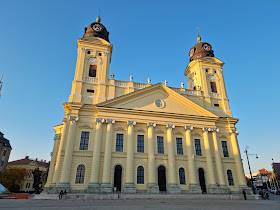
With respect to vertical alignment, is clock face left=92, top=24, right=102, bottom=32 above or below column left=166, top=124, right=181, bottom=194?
above

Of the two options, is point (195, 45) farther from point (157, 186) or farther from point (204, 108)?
point (157, 186)

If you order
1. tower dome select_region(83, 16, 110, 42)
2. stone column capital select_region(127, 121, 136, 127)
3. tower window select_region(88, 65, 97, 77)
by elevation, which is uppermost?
tower dome select_region(83, 16, 110, 42)

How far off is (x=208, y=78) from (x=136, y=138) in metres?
16.4

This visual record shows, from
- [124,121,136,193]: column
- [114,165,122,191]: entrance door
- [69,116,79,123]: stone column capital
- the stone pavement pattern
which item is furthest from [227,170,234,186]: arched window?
[69,116,79,123]: stone column capital

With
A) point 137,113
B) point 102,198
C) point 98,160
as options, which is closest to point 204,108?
point 137,113

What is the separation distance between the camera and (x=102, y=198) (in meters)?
17.7

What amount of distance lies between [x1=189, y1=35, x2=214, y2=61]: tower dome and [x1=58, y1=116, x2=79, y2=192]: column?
23.3 metres

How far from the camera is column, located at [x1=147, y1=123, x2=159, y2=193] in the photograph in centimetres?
2145

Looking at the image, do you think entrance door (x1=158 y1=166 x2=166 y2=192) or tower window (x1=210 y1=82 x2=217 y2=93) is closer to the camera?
entrance door (x1=158 y1=166 x2=166 y2=192)

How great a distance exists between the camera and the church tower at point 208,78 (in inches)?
1187

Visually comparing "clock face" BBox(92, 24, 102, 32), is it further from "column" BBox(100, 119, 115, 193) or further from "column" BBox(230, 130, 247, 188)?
"column" BBox(230, 130, 247, 188)

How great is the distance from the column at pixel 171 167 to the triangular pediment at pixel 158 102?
9.65ft

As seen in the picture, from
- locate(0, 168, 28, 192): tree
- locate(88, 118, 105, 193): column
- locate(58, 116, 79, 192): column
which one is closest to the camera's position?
locate(58, 116, 79, 192): column

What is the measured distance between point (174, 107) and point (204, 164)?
8.23 metres
